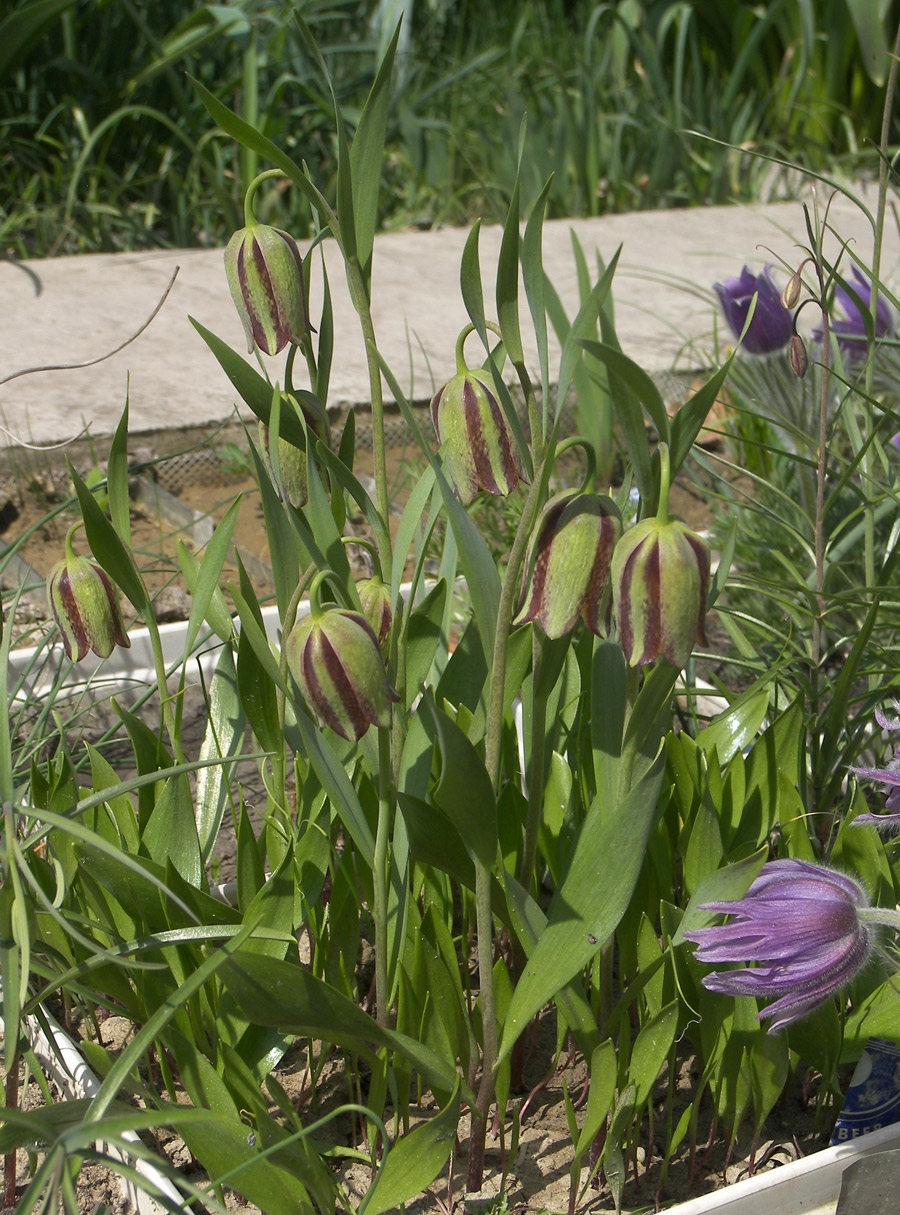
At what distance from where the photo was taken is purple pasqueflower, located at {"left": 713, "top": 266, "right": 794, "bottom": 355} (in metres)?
1.36

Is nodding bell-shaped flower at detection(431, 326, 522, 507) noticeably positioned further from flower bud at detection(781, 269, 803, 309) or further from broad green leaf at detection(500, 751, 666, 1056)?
flower bud at detection(781, 269, 803, 309)

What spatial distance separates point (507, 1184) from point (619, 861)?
338mm

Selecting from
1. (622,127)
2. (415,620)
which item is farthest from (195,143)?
(415,620)

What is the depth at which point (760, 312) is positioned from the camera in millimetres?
1351

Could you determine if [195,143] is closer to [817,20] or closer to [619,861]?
[817,20]

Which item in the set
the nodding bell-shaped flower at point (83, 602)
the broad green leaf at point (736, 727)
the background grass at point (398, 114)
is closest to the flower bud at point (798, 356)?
the broad green leaf at point (736, 727)

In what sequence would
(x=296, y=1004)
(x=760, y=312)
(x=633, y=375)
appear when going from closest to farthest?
1. (x=633, y=375)
2. (x=296, y=1004)
3. (x=760, y=312)

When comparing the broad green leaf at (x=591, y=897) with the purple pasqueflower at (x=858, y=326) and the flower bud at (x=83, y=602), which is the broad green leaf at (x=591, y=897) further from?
the purple pasqueflower at (x=858, y=326)

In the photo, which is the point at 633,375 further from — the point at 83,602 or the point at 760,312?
the point at 760,312

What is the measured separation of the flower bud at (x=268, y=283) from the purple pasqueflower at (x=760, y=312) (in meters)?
0.71

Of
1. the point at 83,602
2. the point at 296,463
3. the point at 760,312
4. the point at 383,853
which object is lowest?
the point at 383,853

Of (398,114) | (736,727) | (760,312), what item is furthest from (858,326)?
(398,114)

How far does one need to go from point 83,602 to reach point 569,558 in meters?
0.41

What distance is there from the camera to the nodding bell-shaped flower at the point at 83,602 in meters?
0.87
